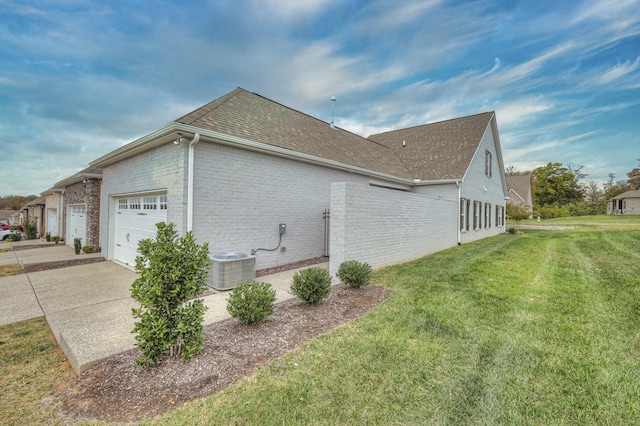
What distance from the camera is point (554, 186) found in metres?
47.2

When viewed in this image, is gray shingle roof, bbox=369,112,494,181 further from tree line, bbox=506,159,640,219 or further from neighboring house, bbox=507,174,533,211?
tree line, bbox=506,159,640,219

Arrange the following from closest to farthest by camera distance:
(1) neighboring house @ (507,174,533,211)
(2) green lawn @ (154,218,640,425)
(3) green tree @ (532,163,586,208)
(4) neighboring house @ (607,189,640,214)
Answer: (2) green lawn @ (154,218,640,425) → (4) neighboring house @ (607,189,640,214) → (1) neighboring house @ (507,174,533,211) → (3) green tree @ (532,163,586,208)

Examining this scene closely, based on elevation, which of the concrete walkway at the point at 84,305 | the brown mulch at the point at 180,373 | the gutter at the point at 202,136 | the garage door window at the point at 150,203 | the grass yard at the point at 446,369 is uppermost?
the gutter at the point at 202,136

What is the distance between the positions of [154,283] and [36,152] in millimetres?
24287

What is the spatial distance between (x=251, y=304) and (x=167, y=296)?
1.27 m

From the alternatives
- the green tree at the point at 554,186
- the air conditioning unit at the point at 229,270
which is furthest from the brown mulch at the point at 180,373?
the green tree at the point at 554,186

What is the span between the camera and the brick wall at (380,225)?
22.2ft

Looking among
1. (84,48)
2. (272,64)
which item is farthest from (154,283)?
(272,64)

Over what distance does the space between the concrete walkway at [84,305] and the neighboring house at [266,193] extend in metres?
1.42

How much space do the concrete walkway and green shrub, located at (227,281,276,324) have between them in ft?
2.35

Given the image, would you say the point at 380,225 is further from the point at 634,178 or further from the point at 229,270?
the point at 634,178

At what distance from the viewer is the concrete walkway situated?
3535 millimetres

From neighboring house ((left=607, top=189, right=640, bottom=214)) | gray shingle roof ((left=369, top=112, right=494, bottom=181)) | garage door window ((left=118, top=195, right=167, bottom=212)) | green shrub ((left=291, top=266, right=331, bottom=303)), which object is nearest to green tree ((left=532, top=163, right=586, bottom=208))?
neighboring house ((left=607, top=189, right=640, bottom=214))

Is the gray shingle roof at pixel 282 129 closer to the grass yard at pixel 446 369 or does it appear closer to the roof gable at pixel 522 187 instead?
the grass yard at pixel 446 369
